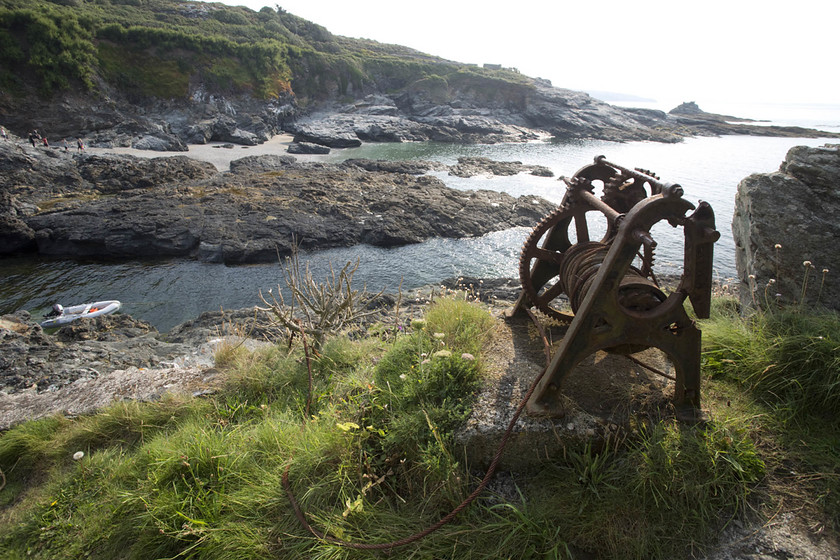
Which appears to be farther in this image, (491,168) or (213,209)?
(491,168)

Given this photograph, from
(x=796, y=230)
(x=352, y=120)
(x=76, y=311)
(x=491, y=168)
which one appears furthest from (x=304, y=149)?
(x=796, y=230)

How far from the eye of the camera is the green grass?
2680 millimetres

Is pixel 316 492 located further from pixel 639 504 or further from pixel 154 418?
pixel 154 418

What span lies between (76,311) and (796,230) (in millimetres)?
16625

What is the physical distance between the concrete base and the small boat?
43.1 ft

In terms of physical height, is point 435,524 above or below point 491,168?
below

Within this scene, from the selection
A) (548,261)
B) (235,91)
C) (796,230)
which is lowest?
(548,261)

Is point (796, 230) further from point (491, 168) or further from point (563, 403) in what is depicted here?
point (491, 168)

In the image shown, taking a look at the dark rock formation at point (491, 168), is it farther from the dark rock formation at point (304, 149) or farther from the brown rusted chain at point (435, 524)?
the brown rusted chain at point (435, 524)

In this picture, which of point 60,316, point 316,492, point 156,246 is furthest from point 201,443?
point 156,246

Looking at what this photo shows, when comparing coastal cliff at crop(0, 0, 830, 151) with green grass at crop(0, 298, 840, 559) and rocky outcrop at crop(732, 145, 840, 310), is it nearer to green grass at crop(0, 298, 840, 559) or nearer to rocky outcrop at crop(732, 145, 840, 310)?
green grass at crop(0, 298, 840, 559)

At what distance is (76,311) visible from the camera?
12.5m

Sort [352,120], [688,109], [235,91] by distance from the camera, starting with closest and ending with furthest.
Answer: [235,91], [352,120], [688,109]

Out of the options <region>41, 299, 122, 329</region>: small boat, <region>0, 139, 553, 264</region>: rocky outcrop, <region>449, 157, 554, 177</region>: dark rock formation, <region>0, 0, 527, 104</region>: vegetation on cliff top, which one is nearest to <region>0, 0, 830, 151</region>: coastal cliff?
<region>0, 0, 527, 104</region>: vegetation on cliff top
